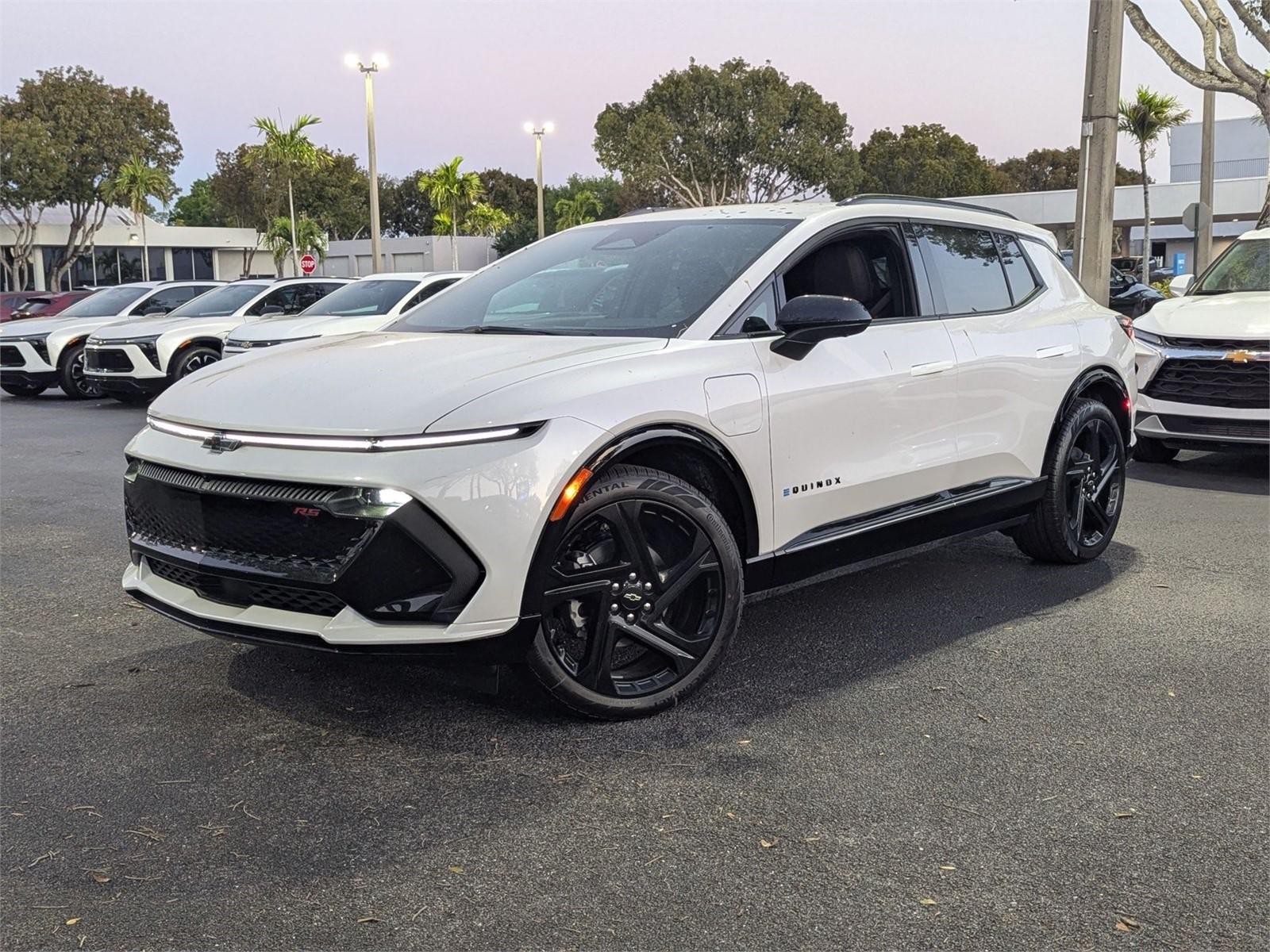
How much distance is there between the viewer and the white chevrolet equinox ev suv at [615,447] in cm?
355

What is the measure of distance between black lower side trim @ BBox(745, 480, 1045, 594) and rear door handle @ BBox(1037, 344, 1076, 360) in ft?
1.97

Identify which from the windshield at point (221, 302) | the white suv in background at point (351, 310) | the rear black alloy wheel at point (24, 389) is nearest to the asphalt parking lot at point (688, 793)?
the white suv in background at point (351, 310)

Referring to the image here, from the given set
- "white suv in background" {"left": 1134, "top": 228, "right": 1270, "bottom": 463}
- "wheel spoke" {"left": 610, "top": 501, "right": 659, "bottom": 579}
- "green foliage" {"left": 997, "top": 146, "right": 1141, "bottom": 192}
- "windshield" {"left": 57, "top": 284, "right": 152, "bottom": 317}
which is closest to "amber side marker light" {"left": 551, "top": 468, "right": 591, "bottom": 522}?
"wheel spoke" {"left": 610, "top": 501, "right": 659, "bottom": 579}

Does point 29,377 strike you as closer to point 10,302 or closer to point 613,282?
point 10,302

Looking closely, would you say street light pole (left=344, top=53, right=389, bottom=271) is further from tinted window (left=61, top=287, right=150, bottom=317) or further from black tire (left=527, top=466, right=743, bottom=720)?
black tire (left=527, top=466, right=743, bottom=720)

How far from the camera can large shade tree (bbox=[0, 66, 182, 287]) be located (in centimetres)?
4747

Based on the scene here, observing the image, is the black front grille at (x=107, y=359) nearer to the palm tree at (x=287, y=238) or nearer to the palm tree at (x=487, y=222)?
the palm tree at (x=287, y=238)

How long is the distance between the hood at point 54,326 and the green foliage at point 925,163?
61.4 meters

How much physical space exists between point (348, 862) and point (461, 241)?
69383 mm

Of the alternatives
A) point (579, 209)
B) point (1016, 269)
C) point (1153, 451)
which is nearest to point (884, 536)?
point (1016, 269)

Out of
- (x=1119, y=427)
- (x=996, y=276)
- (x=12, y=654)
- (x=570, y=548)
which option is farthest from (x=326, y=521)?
(x=1119, y=427)

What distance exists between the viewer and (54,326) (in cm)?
1745

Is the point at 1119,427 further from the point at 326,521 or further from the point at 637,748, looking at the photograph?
the point at 326,521

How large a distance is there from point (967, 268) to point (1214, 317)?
440 centimetres
